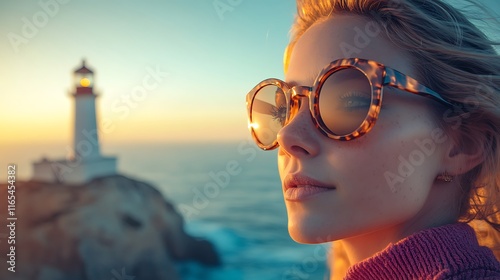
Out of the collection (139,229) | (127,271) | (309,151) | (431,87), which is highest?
(431,87)

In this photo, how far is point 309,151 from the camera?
40.6 inches

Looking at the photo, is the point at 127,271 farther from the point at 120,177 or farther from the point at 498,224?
the point at 498,224

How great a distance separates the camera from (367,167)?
1000 mm

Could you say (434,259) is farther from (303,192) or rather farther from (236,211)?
(236,211)

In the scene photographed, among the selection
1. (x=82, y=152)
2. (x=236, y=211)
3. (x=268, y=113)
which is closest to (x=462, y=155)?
(x=268, y=113)

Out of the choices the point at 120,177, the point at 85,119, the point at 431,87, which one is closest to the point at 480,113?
the point at 431,87

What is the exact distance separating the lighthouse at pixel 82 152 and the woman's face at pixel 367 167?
27.3ft

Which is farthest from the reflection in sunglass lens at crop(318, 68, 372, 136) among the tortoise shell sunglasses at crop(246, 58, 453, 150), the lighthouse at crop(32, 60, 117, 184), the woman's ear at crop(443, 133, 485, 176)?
the lighthouse at crop(32, 60, 117, 184)

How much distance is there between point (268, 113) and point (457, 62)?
0.46 meters

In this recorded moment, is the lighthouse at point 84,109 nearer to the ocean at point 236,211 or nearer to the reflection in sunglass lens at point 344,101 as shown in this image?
the ocean at point 236,211

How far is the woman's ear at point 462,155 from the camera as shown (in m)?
1.09

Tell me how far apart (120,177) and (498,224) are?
8.28 metres

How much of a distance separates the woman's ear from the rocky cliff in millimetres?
6348

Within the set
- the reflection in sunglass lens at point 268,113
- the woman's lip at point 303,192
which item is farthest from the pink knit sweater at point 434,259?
the reflection in sunglass lens at point 268,113
